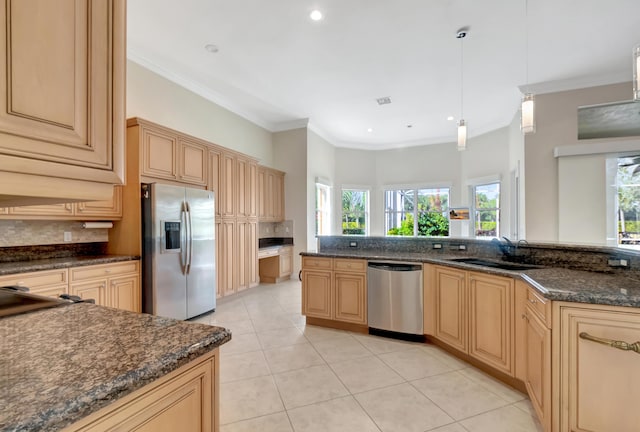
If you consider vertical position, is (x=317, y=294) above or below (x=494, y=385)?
above

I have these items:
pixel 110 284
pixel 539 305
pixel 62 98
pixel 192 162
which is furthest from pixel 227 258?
pixel 62 98

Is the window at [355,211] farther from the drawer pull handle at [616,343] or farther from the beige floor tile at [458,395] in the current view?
the drawer pull handle at [616,343]

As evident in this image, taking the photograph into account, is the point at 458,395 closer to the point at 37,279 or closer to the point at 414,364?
the point at 414,364

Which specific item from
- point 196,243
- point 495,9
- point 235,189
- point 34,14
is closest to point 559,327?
point 34,14

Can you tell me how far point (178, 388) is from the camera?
0.87 meters

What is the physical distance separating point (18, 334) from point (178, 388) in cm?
61

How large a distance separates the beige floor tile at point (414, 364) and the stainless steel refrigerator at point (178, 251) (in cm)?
238

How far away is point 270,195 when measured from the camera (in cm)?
595

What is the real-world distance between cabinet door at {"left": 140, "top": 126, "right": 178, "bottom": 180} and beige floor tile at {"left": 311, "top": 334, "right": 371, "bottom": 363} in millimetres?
2673

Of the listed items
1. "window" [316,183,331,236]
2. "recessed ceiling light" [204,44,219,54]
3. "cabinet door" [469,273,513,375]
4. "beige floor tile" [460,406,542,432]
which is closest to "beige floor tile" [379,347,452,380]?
"cabinet door" [469,273,513,375]

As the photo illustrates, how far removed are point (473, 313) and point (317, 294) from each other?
5.59ft

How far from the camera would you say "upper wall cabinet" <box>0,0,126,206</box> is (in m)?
0.58

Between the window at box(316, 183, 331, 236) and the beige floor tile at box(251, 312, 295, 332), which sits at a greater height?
the window at box(316, 183, 331, 236)

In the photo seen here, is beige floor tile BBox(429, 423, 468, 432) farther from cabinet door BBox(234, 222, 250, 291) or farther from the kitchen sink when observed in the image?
cabinet door BBox(234, 222, 250, 291)
